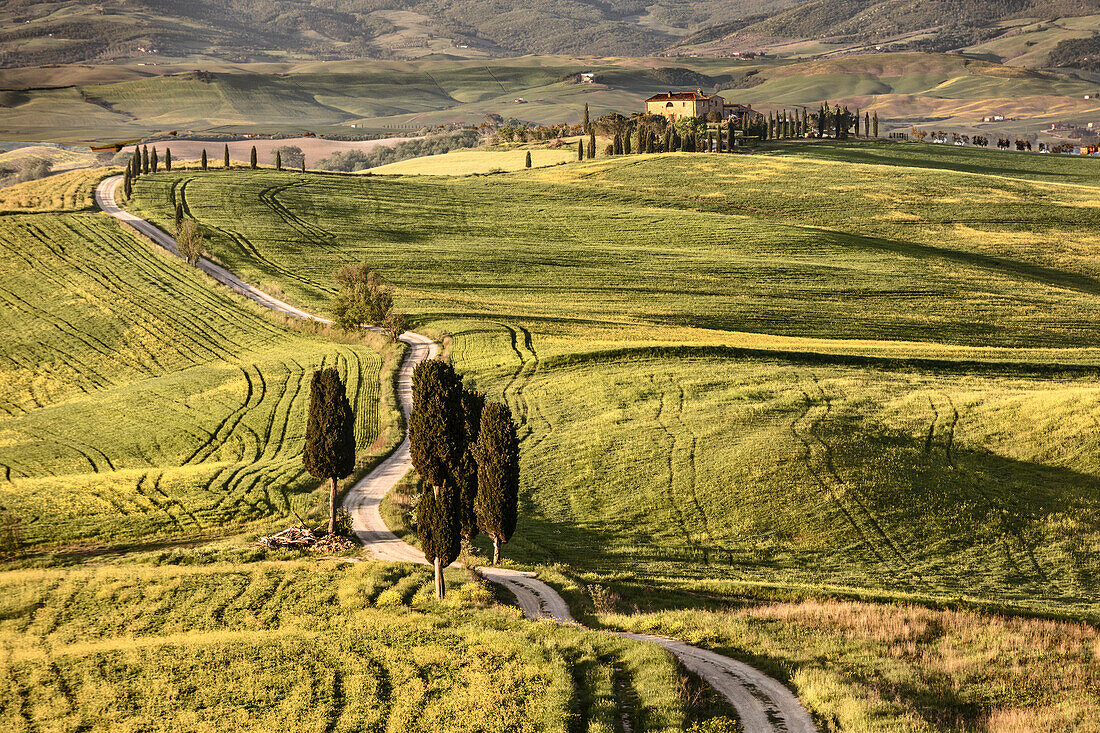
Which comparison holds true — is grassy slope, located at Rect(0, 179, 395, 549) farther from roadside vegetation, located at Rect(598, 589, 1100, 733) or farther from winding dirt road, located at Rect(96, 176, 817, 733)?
roadside vegetation, located at Rect(598, 589, 1100, 733)

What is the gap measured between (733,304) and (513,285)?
86.0 feet

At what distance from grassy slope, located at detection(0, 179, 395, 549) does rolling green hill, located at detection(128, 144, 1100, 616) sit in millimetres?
12748

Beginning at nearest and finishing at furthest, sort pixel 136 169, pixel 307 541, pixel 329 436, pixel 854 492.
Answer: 1. pixel 307 541
2. pixel 854 492
3. pixel 329 436
4. pixel 136 169

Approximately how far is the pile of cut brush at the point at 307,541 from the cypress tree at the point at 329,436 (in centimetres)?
328

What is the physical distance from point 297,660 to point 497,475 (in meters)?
14.0

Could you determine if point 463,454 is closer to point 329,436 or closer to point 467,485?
point 467,485

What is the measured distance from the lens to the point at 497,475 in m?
43.8

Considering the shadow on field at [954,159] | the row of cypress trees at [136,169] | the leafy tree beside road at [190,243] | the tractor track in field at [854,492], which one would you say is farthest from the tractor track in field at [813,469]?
the row of cypress trees at [136,169]

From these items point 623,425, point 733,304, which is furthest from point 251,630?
point 733,304

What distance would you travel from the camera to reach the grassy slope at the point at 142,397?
52031 mm

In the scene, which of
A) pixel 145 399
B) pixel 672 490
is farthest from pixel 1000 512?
pixel 145 399

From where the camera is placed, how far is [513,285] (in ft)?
360

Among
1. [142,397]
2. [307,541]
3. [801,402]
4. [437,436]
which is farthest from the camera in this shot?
[142,397]

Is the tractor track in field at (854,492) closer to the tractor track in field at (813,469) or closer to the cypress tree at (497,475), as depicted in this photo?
the tractor track in field at (813,469)
